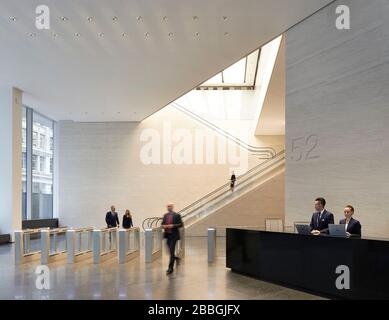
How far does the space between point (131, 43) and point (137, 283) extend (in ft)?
29.0

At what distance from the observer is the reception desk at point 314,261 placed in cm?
673

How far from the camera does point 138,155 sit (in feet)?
94.5

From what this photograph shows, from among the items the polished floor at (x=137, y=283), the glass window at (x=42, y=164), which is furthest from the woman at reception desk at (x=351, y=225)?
the glass window at (x=42, y=164)

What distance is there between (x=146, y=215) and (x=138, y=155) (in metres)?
3.91

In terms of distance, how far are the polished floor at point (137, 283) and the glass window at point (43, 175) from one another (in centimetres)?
1487

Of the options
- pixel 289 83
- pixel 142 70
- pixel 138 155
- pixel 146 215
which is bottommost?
pixel 146 215

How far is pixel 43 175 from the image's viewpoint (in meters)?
28.0

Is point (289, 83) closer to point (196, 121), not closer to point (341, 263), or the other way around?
Result: point (341, 263)
